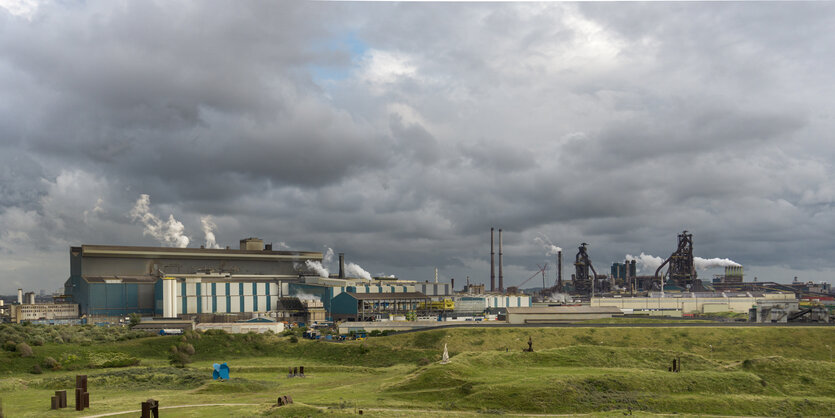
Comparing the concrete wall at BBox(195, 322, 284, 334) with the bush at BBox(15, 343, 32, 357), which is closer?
the bush at BBox(15, 343, 32, 357)

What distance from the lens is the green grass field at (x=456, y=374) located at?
46.3 m

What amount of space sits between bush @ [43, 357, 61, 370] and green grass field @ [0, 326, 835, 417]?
37 centimetres

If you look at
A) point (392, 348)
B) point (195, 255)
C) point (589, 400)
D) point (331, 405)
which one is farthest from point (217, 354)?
point (195, 255)

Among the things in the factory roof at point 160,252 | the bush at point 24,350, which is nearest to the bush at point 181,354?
the bush at point 24,350

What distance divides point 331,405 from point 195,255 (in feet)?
503

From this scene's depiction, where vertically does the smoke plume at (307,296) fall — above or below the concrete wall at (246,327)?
above

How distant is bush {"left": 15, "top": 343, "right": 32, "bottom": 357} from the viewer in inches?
3021

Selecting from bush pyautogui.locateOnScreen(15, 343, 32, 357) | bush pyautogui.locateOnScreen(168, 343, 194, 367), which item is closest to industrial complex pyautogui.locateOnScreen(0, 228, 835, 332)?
bush pyautogui.locateOnScreen(168, 343, 194, 367)

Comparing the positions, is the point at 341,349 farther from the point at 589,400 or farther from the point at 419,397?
the point at 589,400

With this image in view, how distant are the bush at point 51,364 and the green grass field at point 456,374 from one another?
1.22 ft

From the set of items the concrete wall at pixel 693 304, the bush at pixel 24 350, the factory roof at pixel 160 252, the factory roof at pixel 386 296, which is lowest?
the concrete wall at pixel 693 304

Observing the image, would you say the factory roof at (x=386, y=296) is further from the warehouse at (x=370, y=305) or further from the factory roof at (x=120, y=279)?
the factory roof at (x=120, y=279)

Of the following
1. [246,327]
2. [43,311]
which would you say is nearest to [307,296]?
[246,327]

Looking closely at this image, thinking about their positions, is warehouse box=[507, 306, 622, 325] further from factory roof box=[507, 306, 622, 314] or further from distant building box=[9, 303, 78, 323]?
distant building box=[9, 303, 78, 323]
